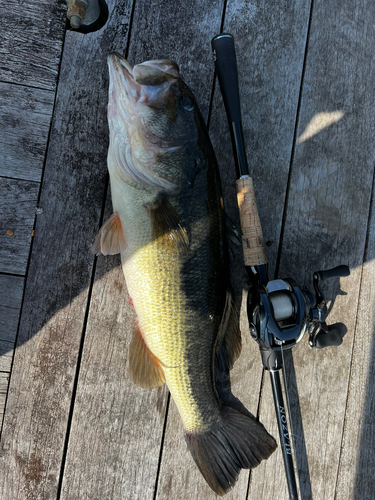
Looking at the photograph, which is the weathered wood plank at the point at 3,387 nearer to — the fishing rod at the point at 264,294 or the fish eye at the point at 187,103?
the fishing rod at the point at 264,294

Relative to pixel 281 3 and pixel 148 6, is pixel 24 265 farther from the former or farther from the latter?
pixel 281 3

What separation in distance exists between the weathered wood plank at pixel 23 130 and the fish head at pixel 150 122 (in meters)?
→ 0.50

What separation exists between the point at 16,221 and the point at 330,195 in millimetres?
1722

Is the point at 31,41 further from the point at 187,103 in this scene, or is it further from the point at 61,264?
the point at 61,264

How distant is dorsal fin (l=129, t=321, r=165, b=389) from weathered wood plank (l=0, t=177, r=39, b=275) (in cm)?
70

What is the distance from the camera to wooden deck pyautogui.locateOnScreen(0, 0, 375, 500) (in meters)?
1.83

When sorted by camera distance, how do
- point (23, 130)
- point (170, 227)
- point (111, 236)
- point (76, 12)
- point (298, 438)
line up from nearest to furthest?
point (170, 227)
point (111, 236)
point (76, 12)
point (23, 130)
point (298, 438)

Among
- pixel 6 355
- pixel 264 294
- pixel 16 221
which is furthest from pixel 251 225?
pixel 6 355

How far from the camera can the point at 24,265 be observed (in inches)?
72.4

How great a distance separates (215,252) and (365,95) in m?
1.36

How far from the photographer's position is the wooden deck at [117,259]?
1.83 meters

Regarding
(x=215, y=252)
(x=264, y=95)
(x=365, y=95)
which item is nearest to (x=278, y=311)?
(x=215, y=252)

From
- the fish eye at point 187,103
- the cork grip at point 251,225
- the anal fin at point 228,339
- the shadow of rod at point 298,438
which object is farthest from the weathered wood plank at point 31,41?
the shadow of rod at point 298,438

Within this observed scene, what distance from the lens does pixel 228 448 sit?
5.65 feet
